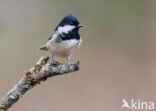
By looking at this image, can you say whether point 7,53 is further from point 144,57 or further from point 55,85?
point 144,57

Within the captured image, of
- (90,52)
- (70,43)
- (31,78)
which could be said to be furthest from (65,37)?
(90,52)

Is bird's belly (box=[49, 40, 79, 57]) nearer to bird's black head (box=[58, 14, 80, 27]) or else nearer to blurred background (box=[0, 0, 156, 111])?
bird's black head (box=[58, 14, 80, 27])

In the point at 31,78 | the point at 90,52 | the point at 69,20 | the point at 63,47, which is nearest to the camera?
the point at 31,78

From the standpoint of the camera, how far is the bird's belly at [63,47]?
2402 millimetres

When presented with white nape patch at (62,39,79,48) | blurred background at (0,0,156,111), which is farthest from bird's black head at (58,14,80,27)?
blurred background at (0,0,156,111)

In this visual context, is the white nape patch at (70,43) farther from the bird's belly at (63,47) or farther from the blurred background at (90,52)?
the blurred background at (90,52)

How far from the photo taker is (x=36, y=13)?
5.00m

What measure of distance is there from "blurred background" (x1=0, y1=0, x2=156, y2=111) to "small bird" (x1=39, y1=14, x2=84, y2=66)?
136cm

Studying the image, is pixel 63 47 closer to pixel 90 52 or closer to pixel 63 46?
pixel 63 46

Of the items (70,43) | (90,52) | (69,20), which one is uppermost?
(69,20)

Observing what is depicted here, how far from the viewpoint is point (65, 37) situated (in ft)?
7.83

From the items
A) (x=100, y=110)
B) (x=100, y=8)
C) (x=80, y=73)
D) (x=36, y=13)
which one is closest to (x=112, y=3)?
(x=100, y=8)

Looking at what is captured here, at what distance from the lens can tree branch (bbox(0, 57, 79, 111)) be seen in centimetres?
207

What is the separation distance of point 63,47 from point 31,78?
14.2 inches
